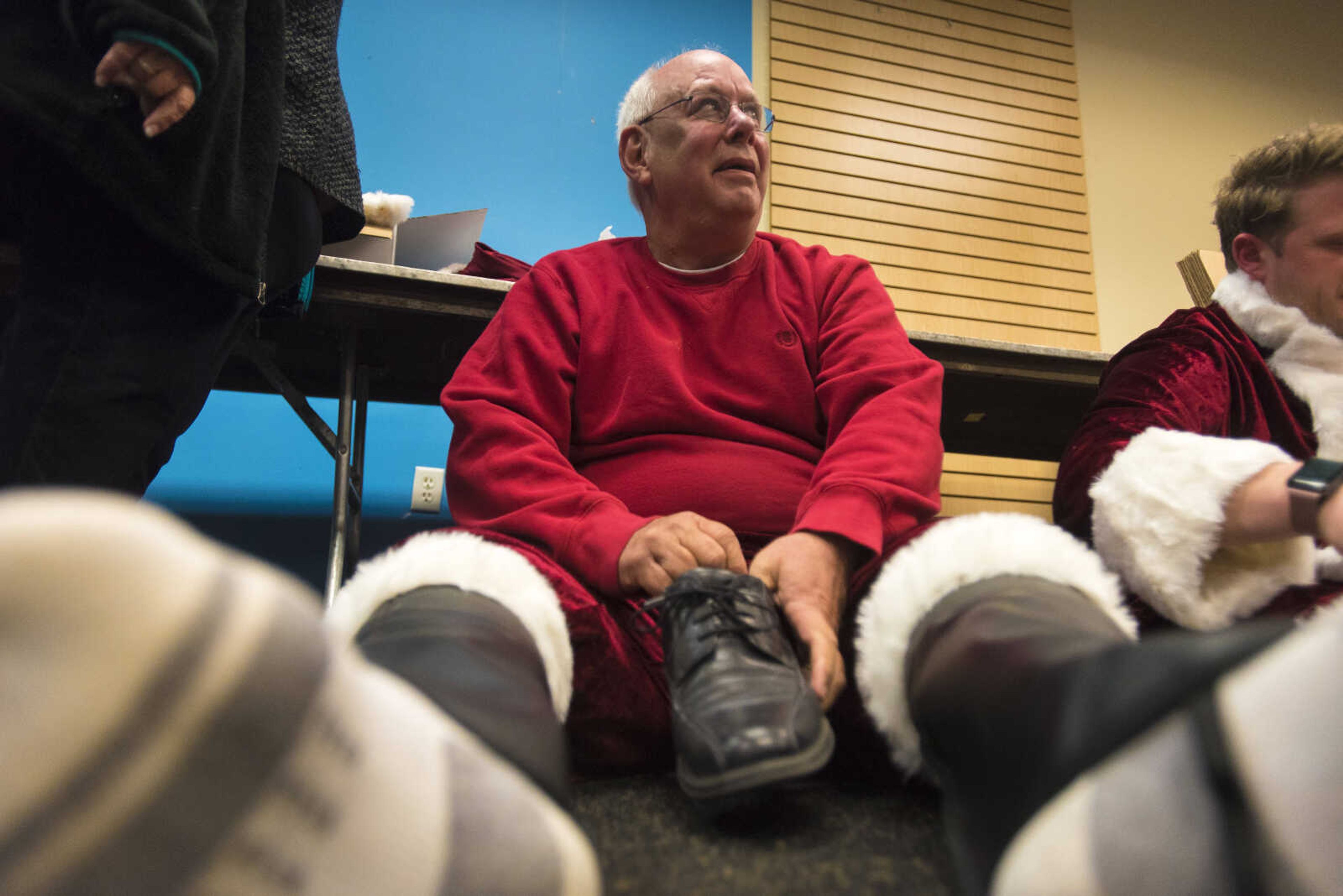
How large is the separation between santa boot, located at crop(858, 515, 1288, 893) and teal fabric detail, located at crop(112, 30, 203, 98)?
1.00 metres

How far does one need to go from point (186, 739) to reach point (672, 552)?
1.68ft

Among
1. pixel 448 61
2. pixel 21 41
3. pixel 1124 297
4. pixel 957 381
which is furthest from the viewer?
pixel 1124 297

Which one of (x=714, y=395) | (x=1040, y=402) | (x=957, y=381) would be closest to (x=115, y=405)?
(x=714, y=395)

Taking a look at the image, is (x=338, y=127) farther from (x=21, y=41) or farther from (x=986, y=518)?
(x=986, y=518)

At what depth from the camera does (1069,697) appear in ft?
1.28

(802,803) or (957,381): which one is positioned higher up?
(957,381)

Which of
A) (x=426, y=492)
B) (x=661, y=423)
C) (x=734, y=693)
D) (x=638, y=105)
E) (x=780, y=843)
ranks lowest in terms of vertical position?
(x=426, y=492)

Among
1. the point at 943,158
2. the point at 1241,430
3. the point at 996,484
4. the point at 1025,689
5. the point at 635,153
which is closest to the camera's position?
the point at 1025,689

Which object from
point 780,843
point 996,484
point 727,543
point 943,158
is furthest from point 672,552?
point 943,158

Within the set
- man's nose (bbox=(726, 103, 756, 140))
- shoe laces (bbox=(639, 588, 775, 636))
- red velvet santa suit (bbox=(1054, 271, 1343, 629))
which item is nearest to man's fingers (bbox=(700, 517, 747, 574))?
shoe laces (bbox=(639, 588, 775, 636))

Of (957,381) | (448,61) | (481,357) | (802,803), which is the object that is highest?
(448,61)

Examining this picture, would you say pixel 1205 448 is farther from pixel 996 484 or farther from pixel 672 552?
pixel 996 484

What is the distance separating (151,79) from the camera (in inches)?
35.9

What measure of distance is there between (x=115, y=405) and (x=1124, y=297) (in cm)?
363
